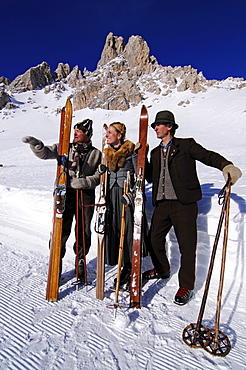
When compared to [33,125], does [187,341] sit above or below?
below

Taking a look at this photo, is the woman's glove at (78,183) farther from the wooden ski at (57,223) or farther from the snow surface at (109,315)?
the snow surface at (109,315)

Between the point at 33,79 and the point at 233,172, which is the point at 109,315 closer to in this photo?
the point at 233,172

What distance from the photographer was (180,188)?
2535mm

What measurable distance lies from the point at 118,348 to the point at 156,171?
1777 millimetres

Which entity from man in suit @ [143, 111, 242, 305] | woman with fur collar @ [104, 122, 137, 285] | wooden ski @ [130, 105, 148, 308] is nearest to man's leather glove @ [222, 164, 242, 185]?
man in suit @ [143, 111, 242, 305]

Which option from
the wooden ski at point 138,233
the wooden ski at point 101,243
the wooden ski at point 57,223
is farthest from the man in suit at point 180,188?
the wooden ski at point 57,223

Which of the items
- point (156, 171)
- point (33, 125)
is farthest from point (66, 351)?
point (33, 125)

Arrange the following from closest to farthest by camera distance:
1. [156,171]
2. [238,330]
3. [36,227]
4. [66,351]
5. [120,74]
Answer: [66,351]
[238,330]
[156,171]
[36,227]
[120,74]

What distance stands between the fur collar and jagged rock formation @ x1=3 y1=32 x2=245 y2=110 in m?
48.6

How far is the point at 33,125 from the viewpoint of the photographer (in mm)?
48250

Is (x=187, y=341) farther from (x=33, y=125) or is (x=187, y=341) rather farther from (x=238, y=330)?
(x=33, y=125)

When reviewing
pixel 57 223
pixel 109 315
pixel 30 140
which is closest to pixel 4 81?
pixel 30 140

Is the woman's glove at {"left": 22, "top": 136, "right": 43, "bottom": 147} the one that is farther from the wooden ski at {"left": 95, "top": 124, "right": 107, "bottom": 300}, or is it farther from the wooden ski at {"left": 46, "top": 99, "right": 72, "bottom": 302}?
the wooden ski at {"left": 95, "top": 124, "right": 107, "bottom": 300}

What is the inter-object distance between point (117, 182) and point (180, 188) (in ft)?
2.44
